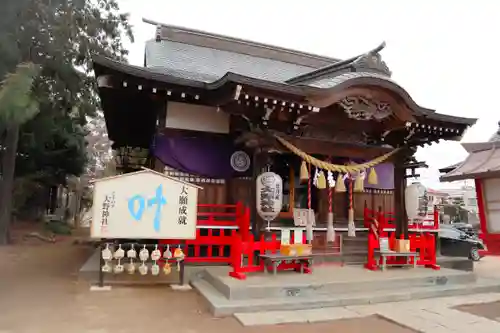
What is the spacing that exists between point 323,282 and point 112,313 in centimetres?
326

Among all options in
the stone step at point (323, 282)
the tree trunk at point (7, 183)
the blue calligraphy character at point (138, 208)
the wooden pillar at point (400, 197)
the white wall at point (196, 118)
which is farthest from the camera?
the tree trunk at point (7, 183)

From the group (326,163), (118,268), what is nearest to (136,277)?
A: (118,268)

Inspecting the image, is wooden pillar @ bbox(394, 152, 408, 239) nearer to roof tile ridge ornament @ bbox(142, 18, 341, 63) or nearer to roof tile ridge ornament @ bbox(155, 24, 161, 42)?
roof tile ridge ornament @ bbox(142, 18, 341, 63)

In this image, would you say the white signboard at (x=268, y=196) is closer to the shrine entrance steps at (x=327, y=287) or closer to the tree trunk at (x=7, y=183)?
the shrine entrance steps at (x=327, y=287)

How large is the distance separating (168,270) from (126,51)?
1167 centimetres

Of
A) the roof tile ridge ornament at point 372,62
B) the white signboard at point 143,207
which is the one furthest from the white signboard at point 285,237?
the roof tile ridge ornament at point 372,62

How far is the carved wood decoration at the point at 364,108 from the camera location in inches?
337

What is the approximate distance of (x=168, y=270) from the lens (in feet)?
22.9

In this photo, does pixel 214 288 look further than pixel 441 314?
Yes

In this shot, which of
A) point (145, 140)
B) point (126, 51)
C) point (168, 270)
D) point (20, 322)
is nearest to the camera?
point (20, 322)

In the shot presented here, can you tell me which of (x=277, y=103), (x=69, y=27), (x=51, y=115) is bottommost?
(x=277, y=103)

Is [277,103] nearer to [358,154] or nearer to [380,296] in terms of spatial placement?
[358,154]

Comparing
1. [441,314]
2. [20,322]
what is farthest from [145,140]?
[441,314]

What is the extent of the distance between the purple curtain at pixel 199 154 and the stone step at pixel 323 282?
2.43 metres
